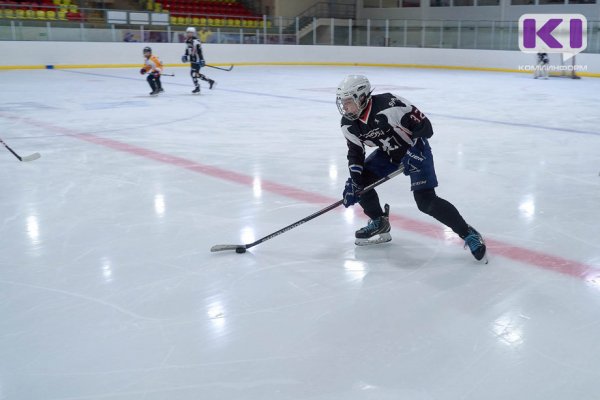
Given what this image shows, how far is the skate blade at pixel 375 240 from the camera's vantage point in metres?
2.89

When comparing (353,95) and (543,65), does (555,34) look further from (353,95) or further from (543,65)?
(353,95)

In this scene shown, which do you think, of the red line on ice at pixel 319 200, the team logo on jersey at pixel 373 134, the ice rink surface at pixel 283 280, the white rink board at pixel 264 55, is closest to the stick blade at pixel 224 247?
the ice rink surface at pixel 283 280

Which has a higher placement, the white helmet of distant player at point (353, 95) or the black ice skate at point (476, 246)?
the white helmet of distant player at point (353, 95)

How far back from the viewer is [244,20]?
20953mm

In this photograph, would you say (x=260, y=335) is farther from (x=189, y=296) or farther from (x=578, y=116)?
(x=578, y=116)

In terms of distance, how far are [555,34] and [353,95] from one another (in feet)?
55.2

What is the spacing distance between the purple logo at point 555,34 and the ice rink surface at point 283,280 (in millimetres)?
12414

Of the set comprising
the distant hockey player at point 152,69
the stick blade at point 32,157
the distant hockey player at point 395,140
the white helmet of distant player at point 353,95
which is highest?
the distant hockey player at point 152,69

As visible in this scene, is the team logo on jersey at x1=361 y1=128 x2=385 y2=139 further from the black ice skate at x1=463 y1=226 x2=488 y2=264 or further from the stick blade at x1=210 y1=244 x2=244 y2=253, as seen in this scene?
the stick blade at x1=210 y1=244 x2=244 y2=253

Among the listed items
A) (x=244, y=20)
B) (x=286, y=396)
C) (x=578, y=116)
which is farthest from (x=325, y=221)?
(x=244, y=20)

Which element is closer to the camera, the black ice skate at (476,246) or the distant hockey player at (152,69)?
the black ice skate at (476,246)

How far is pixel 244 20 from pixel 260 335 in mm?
20235

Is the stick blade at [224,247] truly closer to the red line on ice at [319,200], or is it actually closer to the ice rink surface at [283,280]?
the ice rink surface at [283,280]

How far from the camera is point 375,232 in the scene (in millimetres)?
2930
